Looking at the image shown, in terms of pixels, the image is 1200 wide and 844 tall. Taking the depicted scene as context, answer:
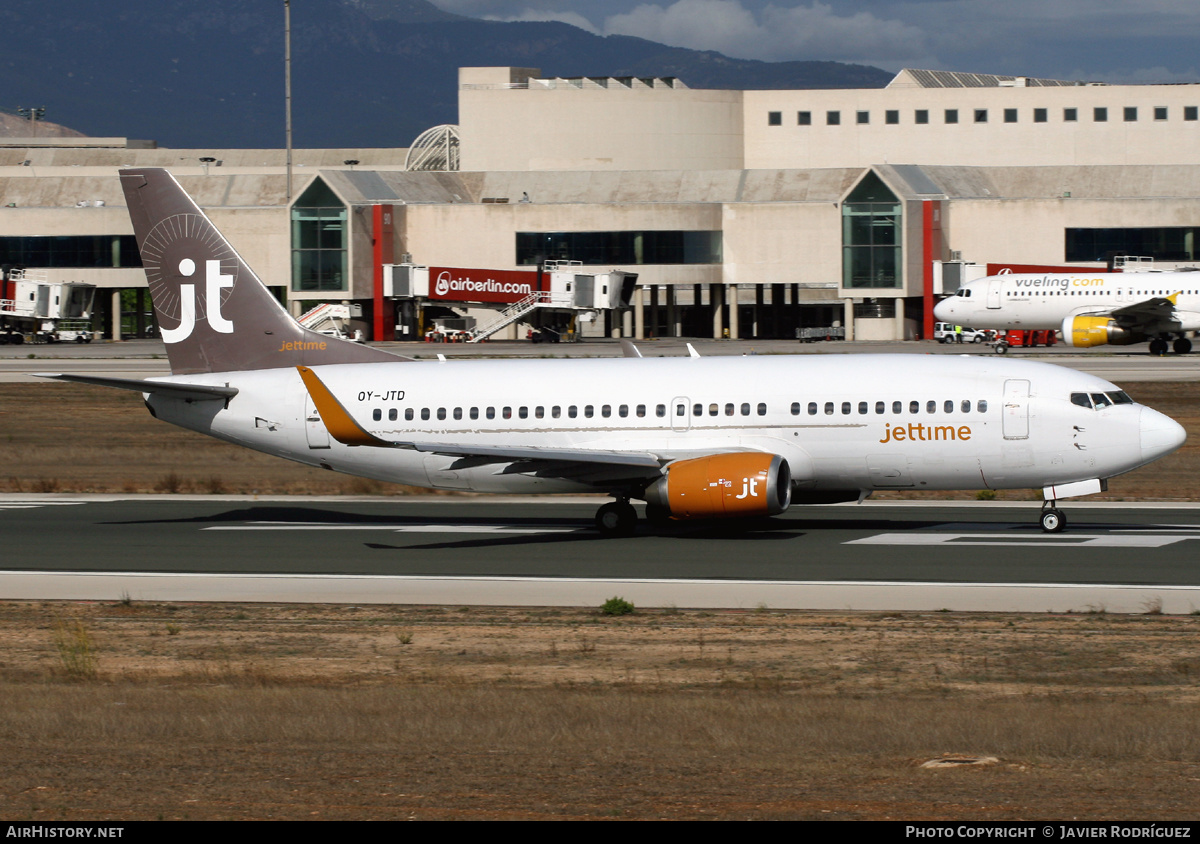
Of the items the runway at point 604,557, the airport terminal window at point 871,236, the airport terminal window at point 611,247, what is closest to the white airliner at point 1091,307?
the airport terminal window at point 871,236

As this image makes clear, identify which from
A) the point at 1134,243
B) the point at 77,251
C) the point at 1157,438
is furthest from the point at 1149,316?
the point at 77,251

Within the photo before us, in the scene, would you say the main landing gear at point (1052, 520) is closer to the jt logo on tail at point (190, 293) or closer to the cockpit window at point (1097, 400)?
the cockpit window at point (1097, 400)

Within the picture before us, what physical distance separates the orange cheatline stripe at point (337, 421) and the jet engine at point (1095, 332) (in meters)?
59.0

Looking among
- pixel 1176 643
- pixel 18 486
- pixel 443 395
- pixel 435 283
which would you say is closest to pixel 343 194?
pixel 435 283

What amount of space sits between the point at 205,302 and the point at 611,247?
87.8 metres

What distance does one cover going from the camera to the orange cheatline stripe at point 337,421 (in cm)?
3077

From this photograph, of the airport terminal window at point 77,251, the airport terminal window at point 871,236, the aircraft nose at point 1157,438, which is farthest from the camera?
the airport terminal window at point 77,251

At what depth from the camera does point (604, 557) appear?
29.9 metres

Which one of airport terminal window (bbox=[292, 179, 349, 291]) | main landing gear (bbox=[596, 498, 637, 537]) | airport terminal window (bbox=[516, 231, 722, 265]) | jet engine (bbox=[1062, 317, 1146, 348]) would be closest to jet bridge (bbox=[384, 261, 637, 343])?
airport terminal window (bbox=[516, 231, 722, 265])

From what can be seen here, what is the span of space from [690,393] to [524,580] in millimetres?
7145

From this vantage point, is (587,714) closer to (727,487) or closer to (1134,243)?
(727,487)

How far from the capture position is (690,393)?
3247 cm

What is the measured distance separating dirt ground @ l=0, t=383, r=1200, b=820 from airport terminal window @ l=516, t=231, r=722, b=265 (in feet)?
323
